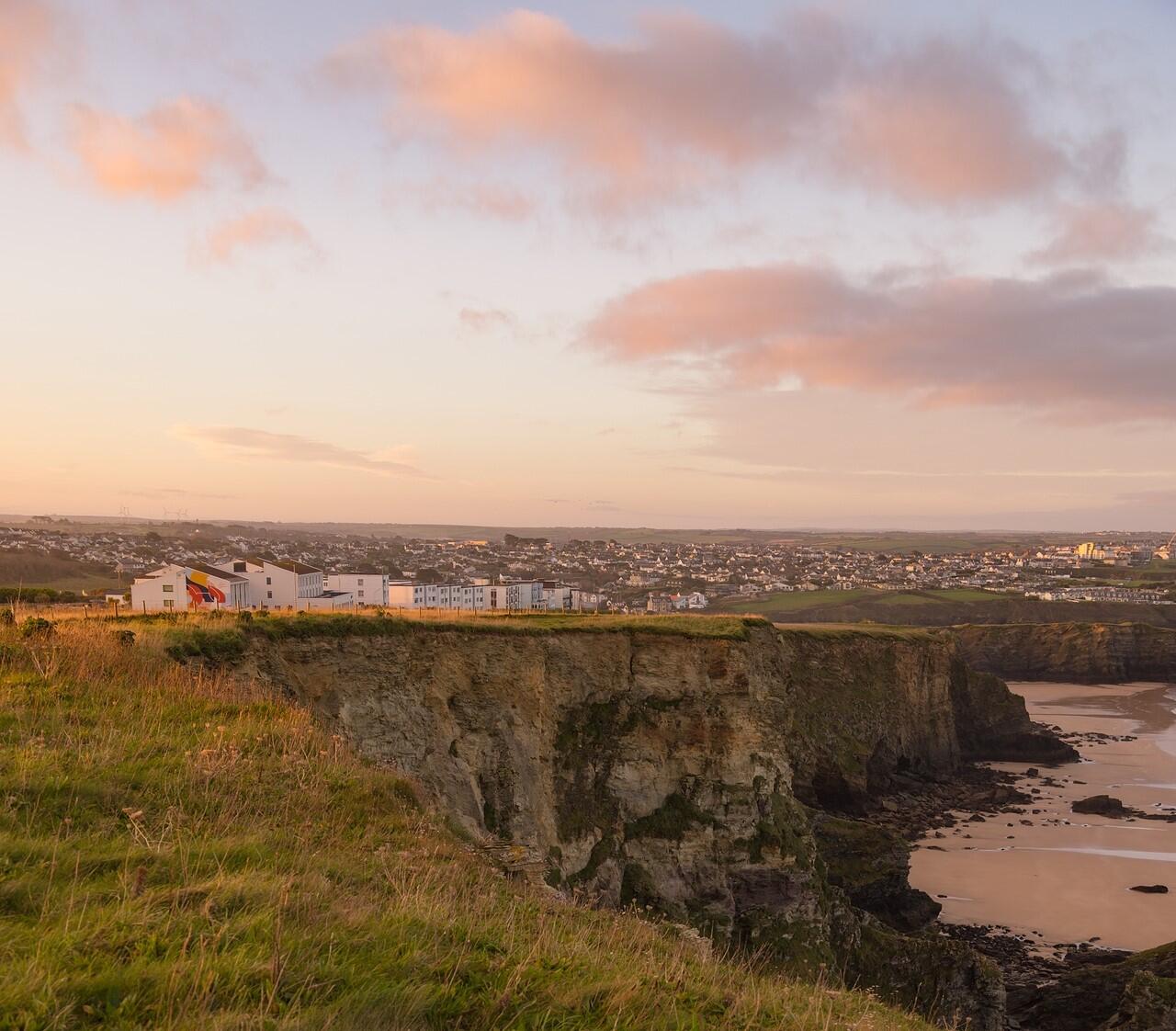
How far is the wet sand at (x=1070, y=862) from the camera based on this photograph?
1433 inches

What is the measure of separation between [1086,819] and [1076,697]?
171 ft

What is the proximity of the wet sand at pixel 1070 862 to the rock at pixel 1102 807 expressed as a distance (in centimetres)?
83

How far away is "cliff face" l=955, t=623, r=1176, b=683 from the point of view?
4173 inches

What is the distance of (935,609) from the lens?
5497 inches

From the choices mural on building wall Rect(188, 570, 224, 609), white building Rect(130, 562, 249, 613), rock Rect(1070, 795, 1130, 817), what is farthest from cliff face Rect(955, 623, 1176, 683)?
mural on building wall Rect(188, 570, 224, 609)

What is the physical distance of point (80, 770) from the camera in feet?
29.6

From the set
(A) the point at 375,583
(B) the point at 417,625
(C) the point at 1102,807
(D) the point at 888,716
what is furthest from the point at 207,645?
(A) the point at 375,583

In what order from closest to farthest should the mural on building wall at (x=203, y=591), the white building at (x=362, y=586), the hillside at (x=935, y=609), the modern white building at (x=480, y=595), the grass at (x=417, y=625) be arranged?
1. the grass at (x=417, y=625)
2. the mural on building wall at (x=203, y=591)
3. the white building at (x=362, y=586)
4. the modern white building at (x=480, y=595)
5. the hillside at (x=935, y=609)

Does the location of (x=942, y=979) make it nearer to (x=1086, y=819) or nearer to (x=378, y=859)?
(x=378, y=859)

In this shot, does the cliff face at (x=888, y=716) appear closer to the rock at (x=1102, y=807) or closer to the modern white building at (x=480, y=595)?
the rock at (x=1102, y=807)

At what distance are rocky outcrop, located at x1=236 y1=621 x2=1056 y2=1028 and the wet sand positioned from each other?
5.97 meters

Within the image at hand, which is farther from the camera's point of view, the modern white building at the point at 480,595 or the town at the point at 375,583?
the modern white building at the point at 480,595

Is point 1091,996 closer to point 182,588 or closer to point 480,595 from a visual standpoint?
point 182,588

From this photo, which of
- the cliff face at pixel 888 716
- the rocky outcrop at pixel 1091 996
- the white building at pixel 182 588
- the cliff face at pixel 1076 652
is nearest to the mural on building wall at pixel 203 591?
the white building at pixel 182 588
